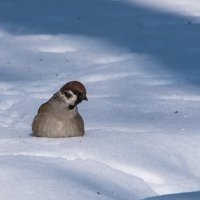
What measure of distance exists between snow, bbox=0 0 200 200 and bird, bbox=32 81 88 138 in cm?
8

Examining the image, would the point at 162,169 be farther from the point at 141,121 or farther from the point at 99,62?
the point at 99,62

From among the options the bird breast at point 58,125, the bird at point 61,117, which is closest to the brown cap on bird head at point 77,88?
the bird at point 61,117

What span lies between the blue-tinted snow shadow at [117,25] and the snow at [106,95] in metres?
0.01

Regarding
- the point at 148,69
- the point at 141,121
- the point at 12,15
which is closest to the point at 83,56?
the point at 148,69

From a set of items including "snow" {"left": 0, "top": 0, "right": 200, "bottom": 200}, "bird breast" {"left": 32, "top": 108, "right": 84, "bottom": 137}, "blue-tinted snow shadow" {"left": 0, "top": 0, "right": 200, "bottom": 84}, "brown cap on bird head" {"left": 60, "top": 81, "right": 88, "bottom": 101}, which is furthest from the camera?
"blue-tinted snow shadow" {"left": 0, "top": 0, "right": 200, "bottom": 84}

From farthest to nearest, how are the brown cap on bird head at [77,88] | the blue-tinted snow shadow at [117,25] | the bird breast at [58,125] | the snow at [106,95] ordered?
the blue-tinted snow shadow at [117,25] → the bird breast at [58,125] → the brown cap on bird head at [77,88] → the snow at [106,95]

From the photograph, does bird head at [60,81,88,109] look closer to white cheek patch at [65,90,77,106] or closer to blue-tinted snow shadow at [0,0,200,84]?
white cheek patch at [65,90,77,106]

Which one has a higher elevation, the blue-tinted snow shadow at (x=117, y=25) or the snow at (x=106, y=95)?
the blue-tinted snow shadow at (x=117, y=25)

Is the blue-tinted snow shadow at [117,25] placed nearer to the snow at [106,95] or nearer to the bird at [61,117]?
the snow at [106,95]

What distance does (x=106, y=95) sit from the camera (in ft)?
25.7

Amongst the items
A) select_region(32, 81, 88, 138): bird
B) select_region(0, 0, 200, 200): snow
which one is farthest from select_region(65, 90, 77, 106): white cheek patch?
select_region(0, 0, 200, 200): snow

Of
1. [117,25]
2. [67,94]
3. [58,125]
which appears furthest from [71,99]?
[117,25]

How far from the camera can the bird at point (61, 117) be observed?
19.1 feet

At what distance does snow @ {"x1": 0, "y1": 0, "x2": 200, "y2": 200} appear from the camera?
4.93 m
